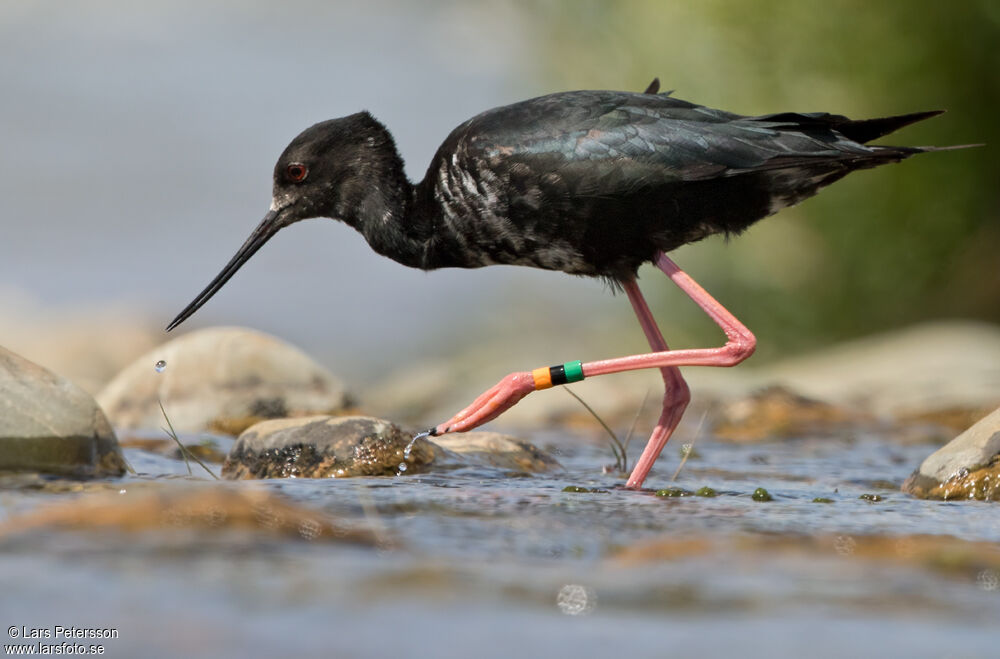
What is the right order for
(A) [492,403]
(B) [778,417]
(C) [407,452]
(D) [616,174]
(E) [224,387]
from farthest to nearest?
1. (B) [778,417]
2. (E) [224,387]
3. (C) [407,452]
4. (A) [492,403]
5. (D) [616,174]

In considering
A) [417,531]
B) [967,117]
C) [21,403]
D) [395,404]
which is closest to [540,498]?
[417,531]

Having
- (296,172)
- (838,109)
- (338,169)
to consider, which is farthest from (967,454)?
(838,109)

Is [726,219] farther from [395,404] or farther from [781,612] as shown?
[395,404]

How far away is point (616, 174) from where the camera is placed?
17.5ft

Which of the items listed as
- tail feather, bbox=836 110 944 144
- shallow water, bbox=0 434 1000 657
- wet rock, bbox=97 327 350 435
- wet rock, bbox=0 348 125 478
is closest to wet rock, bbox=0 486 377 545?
shallow water, bbox=0 434 1000 657

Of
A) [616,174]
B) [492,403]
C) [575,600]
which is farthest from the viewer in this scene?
[492,403]

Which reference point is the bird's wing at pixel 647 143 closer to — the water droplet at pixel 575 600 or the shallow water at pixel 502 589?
the shallow water at pixel 502 589

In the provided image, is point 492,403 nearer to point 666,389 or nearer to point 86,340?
point 666,389

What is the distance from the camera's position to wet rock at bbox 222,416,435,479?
544 cm

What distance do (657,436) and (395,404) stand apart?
5.34 m

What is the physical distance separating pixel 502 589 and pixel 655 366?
8.45ft

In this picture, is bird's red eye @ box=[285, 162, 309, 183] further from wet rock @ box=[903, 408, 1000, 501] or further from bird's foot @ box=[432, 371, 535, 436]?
wet rock @ box=[903, 408, 1000, 501]

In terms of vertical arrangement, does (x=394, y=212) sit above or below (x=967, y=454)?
above

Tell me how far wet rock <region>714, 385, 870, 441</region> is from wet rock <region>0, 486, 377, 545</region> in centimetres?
508
